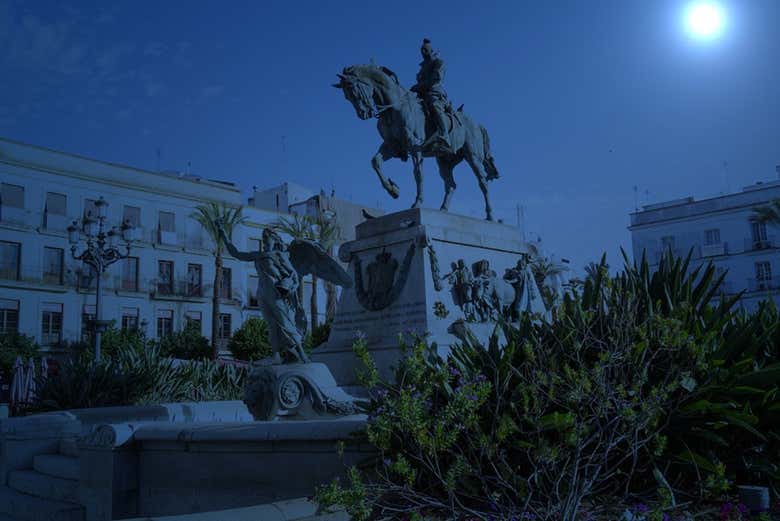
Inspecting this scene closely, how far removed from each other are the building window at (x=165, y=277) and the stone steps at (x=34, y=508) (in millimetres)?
36326

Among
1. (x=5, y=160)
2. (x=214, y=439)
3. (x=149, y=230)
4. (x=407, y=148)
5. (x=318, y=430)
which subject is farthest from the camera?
(x=149, y=230)

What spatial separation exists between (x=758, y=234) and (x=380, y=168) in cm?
4062

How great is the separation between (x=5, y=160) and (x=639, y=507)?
134 feet

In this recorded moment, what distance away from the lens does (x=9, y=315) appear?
36.8 m

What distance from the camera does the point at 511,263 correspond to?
12.3 metres

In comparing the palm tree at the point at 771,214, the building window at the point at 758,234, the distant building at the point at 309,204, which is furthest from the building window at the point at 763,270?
the distant building at the point at 309,204

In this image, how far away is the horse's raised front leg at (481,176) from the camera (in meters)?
12.8

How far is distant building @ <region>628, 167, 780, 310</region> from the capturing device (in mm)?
44062

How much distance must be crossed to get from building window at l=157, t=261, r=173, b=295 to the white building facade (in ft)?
0.20

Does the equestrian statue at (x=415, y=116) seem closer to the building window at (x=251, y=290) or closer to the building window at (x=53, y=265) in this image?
the building window at (x=53, y=265)

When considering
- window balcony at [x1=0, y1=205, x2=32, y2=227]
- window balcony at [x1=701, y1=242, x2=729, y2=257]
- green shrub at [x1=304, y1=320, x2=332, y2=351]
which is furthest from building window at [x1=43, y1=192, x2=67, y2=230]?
window balcony at [x1=701, y1=242, x2=729, y2=257]

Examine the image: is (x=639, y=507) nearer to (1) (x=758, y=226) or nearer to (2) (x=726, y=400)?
(2) (x=726, y=400)

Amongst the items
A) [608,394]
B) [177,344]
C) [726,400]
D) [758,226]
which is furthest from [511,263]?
[758,226]

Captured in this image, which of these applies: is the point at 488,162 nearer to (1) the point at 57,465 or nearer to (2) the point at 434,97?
(2) the point at 434,97
